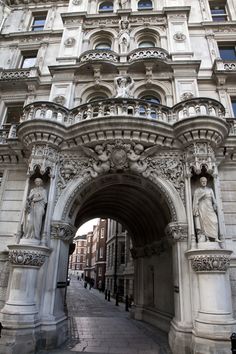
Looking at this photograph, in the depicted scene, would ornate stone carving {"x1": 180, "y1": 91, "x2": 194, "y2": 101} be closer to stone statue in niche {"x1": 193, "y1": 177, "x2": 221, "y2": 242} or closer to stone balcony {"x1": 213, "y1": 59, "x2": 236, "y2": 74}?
stone balcony {"x1": 213, "y1": 59, "x2": 236, "y2": 74}

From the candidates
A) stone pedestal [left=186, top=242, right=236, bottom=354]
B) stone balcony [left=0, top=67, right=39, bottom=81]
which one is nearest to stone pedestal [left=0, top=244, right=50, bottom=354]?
stone pedestal [left=186, top=242, right=236, bottom=354]

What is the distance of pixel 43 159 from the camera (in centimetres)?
951

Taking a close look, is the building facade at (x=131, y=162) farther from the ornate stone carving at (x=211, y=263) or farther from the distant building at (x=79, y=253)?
the distant building at (x=79, y=253)

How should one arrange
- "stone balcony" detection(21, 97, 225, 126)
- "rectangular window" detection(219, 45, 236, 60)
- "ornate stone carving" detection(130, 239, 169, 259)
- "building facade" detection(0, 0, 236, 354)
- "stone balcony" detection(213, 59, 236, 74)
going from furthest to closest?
"rectangular window" detection(219, 45, 236, 60)
"stone balcony" detection(213, 59, 236, 74)
"ornate stone carving" detection(130, 239, 169, 259)
"stone balcony" detection(21, 97, 225, 126)
"building facade" detection(0, 0, 236, 354)

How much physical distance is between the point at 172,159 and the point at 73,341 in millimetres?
7521

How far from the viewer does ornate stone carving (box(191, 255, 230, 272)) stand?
7.79 m

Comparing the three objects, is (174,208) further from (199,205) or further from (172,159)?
(172,159)

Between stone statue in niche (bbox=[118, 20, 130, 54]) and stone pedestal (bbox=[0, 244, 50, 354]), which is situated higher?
stone statue in niche (bbox=[118, 20, 130, 54])

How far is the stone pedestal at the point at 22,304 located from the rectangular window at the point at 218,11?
57.2 feet

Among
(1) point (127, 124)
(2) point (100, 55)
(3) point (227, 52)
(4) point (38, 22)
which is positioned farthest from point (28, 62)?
(3) point (227, 52)

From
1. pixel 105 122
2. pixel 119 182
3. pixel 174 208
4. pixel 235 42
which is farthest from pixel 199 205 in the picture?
pixel 235 42

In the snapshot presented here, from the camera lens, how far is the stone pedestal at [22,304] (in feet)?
23.8

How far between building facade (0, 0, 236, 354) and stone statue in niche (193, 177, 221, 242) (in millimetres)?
39

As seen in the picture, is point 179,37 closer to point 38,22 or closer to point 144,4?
point 144,4
